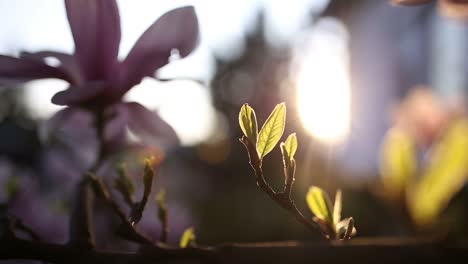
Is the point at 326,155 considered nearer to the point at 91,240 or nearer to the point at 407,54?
the point at 91,240

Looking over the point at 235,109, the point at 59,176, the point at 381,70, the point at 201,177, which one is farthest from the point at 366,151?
the point at 59,176

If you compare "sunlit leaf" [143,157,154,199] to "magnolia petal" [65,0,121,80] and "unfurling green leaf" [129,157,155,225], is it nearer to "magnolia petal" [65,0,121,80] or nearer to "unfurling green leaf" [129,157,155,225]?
"unfurling green leaf" [129,157,155,225]

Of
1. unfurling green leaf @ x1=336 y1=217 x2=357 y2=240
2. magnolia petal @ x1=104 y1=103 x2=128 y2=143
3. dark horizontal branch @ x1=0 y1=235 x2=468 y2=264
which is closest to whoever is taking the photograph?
dark horizontal branch @ x1=0 y1=235 x2=468 y2=264

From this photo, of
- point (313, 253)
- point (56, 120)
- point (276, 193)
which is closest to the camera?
point (313, 253)

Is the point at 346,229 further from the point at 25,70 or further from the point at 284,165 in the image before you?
the point at 25,70

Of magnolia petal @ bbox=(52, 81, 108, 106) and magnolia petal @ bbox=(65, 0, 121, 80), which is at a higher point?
magnolia petal @ bbox=(65, 0, 121, 80)

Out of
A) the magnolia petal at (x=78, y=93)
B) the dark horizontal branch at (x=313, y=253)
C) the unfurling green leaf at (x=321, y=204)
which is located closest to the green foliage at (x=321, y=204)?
the unfurling green leaf at (x=321, y=204)

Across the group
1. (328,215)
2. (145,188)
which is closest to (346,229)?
(328,215)

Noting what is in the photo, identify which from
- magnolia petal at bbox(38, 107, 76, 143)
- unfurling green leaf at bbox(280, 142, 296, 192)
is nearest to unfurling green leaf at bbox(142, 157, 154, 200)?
unfurling green leaf at bbox(280, 142, 296, 192)
